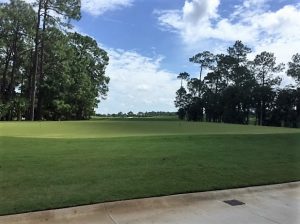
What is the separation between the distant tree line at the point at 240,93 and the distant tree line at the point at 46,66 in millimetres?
13381

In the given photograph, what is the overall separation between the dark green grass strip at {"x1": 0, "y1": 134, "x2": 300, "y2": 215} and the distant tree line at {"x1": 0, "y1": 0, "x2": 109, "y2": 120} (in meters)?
18.8

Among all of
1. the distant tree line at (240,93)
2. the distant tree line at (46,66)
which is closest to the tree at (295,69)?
the distant tree line at (240,93)

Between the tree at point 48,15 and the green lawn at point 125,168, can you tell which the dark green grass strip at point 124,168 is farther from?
the tree at point 48,15

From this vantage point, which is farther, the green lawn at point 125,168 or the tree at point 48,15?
the tree at point 48,15

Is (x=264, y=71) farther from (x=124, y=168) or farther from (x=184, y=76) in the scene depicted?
(x=124, y=168)

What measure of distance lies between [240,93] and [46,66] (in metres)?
27.9

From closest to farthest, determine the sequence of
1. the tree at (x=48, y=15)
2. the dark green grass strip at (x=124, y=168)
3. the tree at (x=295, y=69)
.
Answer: the dark green grass strip at (x=124, y=168) < the tree at (x=48, y=15) < the tree at (x=295, y=69)

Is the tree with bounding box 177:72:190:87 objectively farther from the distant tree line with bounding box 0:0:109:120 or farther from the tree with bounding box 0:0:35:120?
the tree with bounding box 0:0:35:120

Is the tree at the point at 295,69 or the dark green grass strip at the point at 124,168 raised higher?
the tree at the point at 295,69

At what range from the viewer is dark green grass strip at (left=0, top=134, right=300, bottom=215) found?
605cm

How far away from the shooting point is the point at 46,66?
3912 centimetres

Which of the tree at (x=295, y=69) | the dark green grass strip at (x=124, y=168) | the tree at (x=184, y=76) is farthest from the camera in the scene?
the tree at (x=184, y=76)

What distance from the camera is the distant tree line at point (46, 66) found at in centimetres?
3200

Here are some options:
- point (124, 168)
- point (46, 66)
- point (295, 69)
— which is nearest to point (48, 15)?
point (46, 66)
